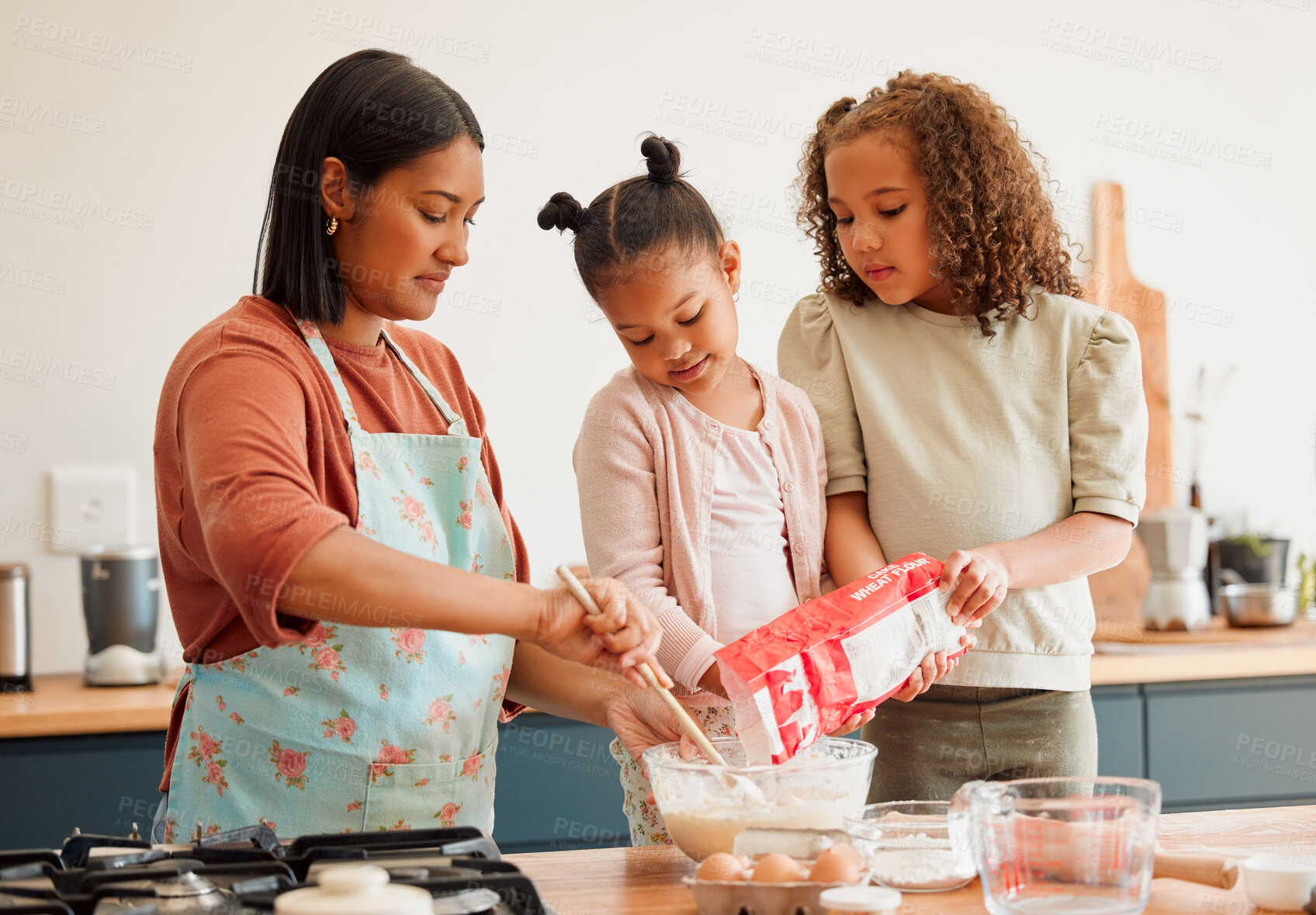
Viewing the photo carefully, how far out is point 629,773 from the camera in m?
1.31

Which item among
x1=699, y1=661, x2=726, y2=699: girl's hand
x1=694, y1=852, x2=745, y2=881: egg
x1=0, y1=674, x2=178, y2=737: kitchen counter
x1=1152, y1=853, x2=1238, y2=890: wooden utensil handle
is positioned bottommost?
x1=0, y1=674, x2=178, y2=737: kitchen counter

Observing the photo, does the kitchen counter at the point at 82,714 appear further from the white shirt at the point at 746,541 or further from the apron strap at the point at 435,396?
the white shirt at the point at 746,541

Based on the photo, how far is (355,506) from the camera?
1.13m

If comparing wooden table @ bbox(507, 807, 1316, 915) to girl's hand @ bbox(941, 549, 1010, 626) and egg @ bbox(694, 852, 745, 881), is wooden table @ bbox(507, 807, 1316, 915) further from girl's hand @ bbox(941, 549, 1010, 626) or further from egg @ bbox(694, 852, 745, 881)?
girl's hand @ bbox(941, 549, 1010, 626)

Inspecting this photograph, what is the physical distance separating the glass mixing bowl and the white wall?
1.21 m

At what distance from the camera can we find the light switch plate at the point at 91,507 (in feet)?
7.36

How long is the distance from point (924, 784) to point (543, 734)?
849 mm

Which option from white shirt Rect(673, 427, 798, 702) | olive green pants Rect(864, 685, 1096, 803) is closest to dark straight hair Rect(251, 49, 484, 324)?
white shirt Rect(673, 427, 798, 702)

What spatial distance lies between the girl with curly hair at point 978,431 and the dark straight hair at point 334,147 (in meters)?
0.49

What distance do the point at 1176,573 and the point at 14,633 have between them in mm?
2228

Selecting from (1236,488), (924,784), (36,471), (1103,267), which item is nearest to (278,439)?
(924,784)

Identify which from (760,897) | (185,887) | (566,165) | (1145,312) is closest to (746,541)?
(760,897)

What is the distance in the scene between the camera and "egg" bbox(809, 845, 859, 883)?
80cm

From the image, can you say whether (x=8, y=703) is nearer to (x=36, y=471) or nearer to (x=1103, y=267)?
(x=36, y=471)
